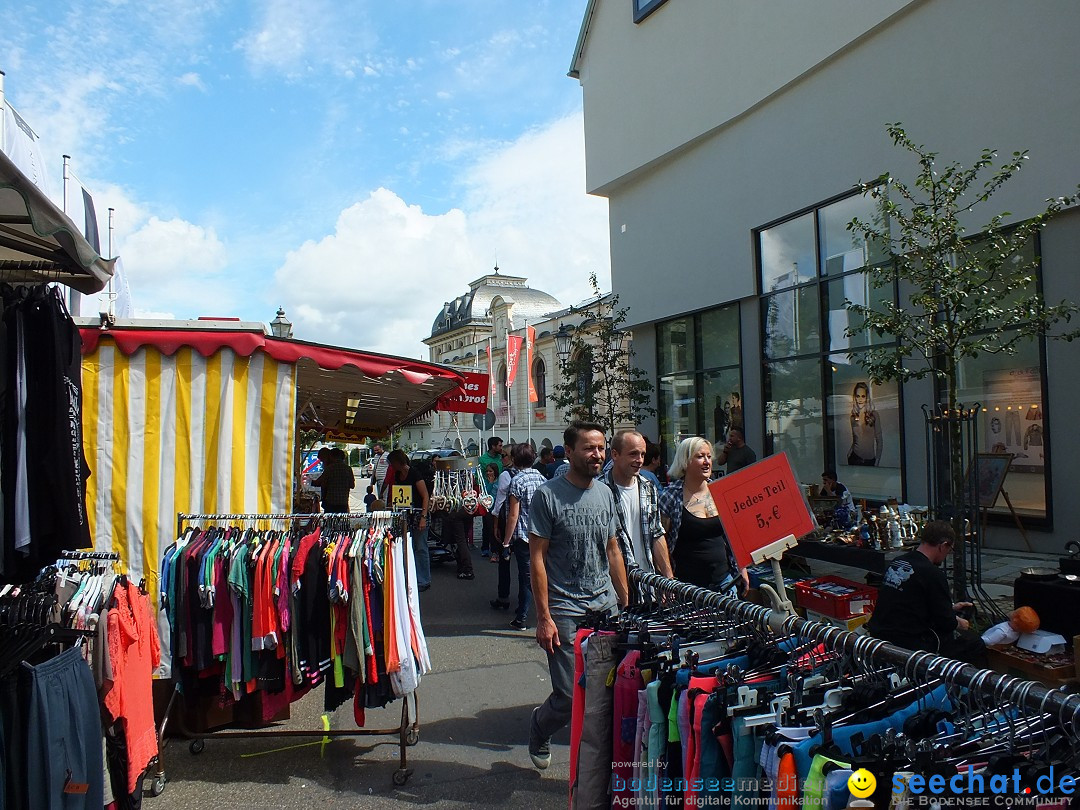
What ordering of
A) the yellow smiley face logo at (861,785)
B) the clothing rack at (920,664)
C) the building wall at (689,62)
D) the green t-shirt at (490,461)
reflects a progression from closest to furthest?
the yellow smiley face logo at (861,785) → the clothing rack at (920,664) → the building wall at (689,62) → the green t-shirt at (490,461)

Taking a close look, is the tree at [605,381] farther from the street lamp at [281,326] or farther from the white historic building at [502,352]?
the street lamp at [281,326]

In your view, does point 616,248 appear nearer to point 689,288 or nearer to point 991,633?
point 689,288

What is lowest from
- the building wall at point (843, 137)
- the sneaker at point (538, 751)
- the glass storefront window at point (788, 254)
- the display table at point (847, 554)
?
the sneaker at point (538, 751)

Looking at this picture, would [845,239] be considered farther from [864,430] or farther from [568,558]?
[568,558]

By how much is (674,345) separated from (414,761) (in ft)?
42.9

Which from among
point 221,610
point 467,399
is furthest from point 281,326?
point 221,610

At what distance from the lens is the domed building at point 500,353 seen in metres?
38.8

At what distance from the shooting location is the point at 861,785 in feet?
5.41

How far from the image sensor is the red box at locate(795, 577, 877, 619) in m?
6.39

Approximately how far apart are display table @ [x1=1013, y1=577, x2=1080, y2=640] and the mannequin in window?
6.44m

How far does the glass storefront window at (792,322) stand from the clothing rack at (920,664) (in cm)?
1066

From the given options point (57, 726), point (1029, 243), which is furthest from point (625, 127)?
point (57, 726)

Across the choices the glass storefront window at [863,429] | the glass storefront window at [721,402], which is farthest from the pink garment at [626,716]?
the glass storefront window at [721,402]

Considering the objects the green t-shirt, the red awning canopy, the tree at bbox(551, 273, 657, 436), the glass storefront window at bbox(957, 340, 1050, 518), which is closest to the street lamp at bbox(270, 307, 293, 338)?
the red awning canopy
